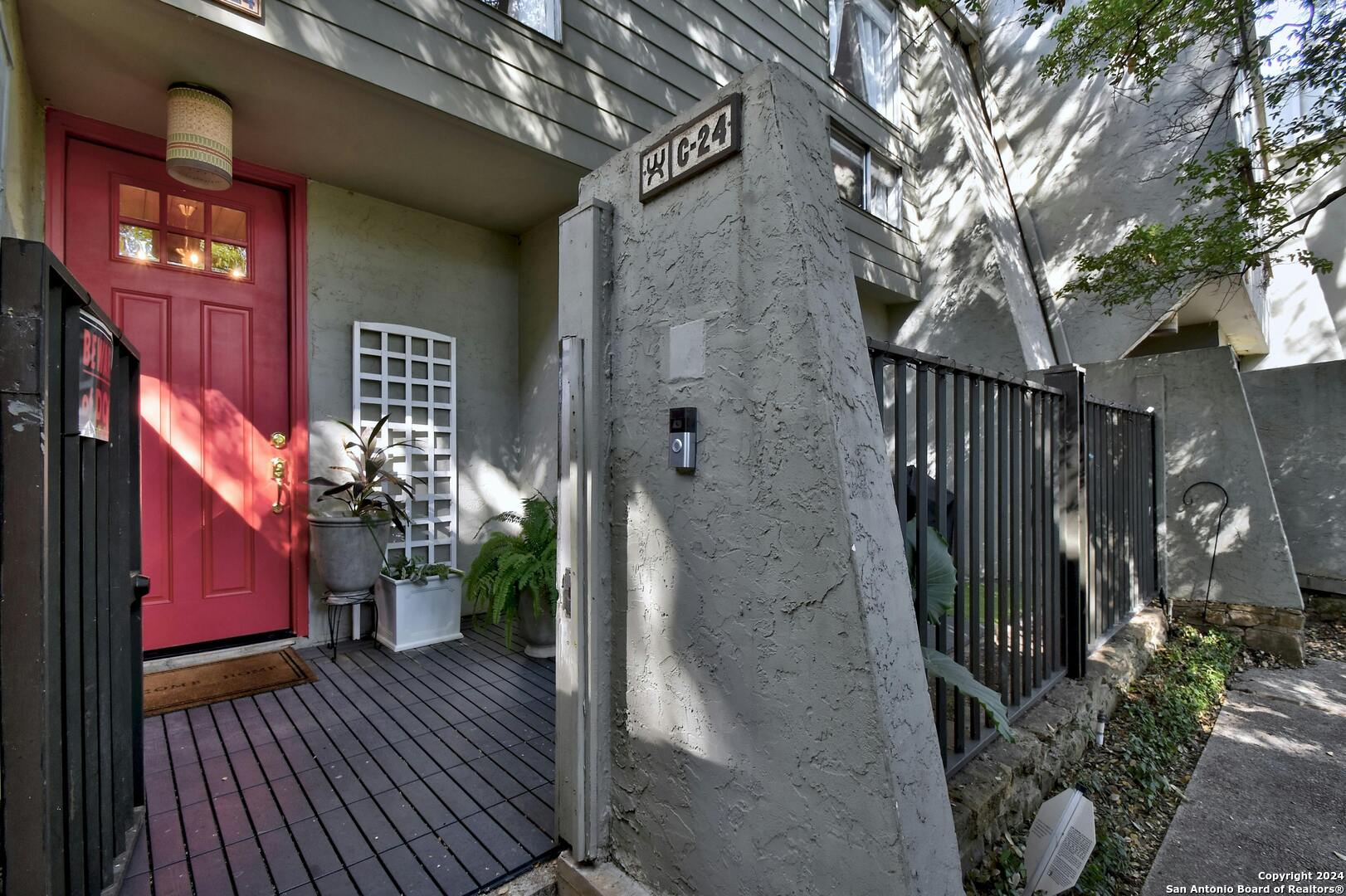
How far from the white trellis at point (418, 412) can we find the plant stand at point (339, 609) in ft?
1.18

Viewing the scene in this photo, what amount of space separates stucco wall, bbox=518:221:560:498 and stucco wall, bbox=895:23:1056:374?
391 centimetres

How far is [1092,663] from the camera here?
317 cm

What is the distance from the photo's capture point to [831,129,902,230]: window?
5.93m

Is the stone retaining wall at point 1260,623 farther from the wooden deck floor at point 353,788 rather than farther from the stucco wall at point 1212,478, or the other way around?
the wooden deck floor at point 353,788

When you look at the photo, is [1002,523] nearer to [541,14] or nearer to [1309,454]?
[541,14]

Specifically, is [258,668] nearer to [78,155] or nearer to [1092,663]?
[78,155]

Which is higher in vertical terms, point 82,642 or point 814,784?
point 82,642

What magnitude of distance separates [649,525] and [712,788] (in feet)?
2.28

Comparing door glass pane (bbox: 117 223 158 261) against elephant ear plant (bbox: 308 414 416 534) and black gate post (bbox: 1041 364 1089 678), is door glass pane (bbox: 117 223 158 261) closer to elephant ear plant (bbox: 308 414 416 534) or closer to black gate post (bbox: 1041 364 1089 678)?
elephant ear plant (bbox: 308 414 416 534)

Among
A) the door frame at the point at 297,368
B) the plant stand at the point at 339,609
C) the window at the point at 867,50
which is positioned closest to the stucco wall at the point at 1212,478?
the window at the point at 867,50

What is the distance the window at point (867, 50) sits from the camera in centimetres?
589

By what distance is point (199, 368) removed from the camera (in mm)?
3393

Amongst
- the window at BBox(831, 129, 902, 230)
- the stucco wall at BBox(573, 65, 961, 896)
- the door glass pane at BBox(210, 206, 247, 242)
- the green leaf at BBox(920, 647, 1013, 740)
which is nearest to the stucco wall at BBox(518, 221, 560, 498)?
the door glass pane at BBox(210, 206, 247, 242)

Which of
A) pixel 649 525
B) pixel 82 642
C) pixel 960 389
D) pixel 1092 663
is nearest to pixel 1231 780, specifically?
pixel 1092 663
